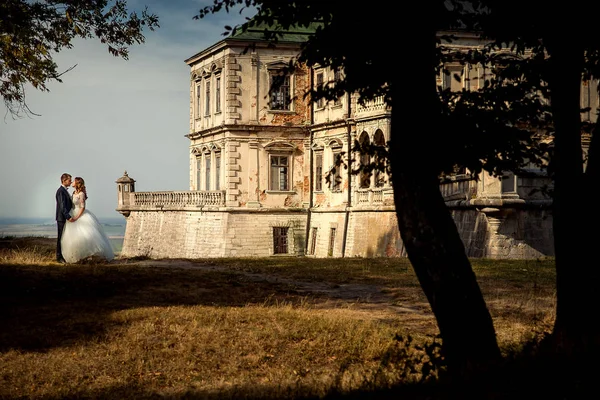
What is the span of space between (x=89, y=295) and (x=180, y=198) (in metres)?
30.9

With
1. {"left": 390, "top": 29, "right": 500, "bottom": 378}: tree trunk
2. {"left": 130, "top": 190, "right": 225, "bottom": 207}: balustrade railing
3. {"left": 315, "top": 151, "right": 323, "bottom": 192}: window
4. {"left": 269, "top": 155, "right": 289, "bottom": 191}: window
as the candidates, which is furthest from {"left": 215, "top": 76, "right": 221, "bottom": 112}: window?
{"left": 390, "top": 29, "right": 500, "bottom": 378}: tree trunk

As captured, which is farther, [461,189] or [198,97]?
[198,97]

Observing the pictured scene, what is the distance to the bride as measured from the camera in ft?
67.1

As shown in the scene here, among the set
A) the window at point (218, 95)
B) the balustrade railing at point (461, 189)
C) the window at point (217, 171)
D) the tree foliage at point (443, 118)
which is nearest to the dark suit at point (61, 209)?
the balustrade railing at point (461, 189)

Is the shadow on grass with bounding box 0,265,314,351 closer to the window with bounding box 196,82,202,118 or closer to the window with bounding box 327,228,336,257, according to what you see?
the window with bounding box 327,228,336,257

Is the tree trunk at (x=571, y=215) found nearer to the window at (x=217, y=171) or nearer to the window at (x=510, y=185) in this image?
the window at (x=510, y=185)

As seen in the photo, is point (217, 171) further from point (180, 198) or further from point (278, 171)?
point (278, 171)

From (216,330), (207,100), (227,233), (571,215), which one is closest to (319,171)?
(227,233)

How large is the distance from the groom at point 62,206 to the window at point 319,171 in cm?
2255

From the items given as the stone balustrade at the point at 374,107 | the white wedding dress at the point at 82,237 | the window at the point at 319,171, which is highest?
the stone balustrade at the point at 374,107

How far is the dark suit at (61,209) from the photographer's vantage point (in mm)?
20269

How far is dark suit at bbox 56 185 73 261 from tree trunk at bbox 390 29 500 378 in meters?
14.0

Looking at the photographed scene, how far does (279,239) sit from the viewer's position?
1674 inches

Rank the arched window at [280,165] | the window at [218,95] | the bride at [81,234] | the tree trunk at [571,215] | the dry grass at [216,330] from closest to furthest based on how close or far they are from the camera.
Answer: the tree trunk at [571,215] < the dry grass at [216,330] < the bride at [81,234] < the arched window at [280,165] < the window at [218,95]
